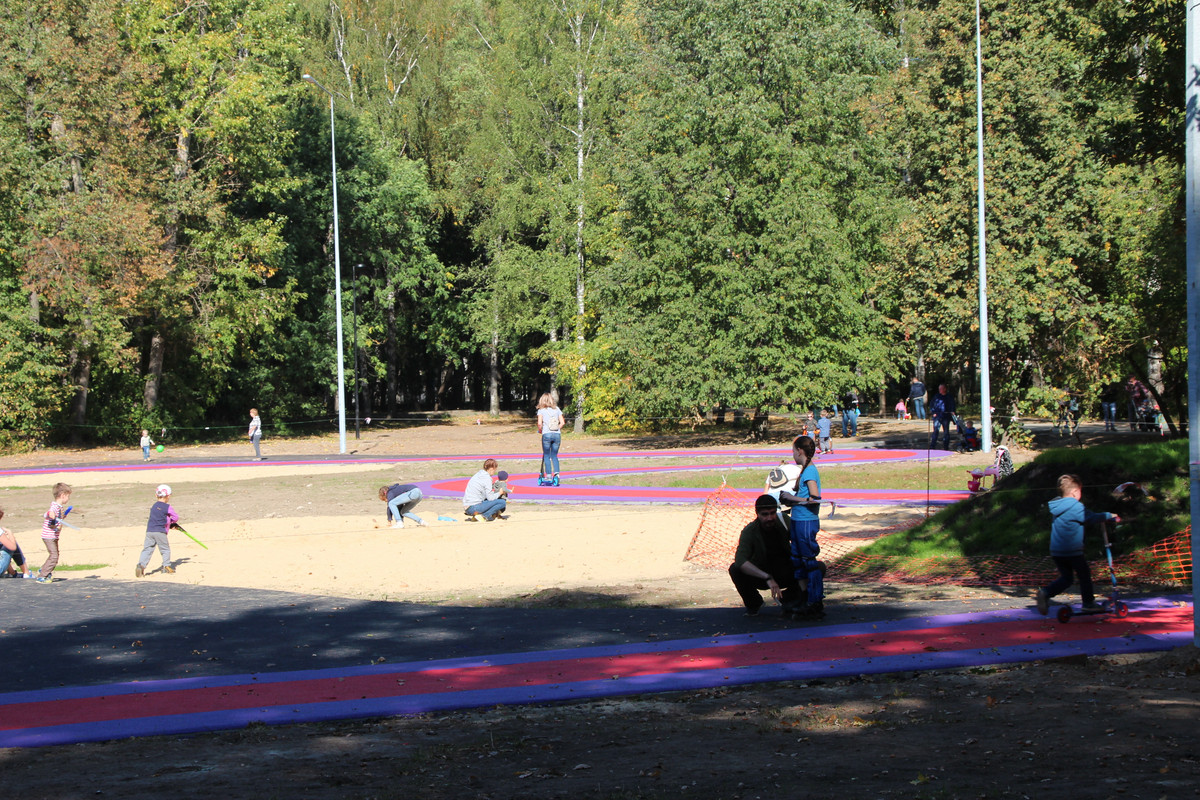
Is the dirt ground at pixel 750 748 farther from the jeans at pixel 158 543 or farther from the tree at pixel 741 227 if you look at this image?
the tree at pixel 741 227

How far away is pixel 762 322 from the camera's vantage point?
33312 millimetres

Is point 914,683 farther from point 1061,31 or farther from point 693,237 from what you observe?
point 1061,31

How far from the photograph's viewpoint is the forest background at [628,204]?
103ft

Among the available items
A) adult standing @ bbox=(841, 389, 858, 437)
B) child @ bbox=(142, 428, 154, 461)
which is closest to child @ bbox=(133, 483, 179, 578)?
child @ bbox=(142, 428, 154, 461)

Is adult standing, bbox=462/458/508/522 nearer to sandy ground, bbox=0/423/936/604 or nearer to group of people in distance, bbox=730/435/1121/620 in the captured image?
sandy ground, bbox=0/423/936/604

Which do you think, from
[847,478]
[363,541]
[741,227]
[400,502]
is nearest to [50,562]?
[363,541]

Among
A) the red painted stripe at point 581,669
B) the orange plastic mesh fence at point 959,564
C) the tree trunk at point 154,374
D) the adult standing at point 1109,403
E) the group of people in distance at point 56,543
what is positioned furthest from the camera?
the tree trunk at point 154,374

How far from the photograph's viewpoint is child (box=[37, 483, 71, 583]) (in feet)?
48.0

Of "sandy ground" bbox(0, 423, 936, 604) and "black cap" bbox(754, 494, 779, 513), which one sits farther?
"sandy ground" bbox(0, 423, 936, 604)

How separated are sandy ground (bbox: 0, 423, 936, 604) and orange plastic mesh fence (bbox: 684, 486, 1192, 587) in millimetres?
609

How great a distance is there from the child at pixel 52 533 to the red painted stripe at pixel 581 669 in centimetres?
734

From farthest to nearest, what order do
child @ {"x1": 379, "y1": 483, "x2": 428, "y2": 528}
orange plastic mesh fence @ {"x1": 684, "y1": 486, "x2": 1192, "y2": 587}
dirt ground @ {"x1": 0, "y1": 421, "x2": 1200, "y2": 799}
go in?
child @ {"x1": 379, "y1": 483, "x2": 428, "y2": 528} < orange plastic mesh fence @ {"x1": 684, "y1": 486, "x2": 1192, "y2": 587} < dirt ground @ {"x1": 0, "y1": 421, "x2": 1200, "y2": 799}

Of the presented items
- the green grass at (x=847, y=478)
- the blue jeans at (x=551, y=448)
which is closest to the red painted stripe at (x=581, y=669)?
the green grass at (x=847, y=478)

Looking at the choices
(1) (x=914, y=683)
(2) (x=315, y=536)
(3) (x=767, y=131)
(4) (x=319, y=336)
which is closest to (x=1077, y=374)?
(3) (x=767, y=131)
